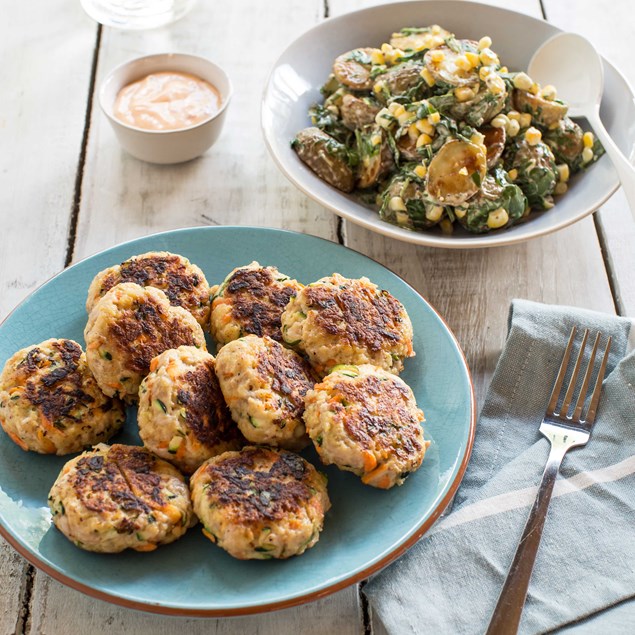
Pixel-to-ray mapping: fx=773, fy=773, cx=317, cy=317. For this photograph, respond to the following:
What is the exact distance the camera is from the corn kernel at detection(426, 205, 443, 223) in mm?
3111

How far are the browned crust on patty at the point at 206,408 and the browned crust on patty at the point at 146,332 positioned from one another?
156 mm

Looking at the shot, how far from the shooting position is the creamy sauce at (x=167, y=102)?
367 centimetres

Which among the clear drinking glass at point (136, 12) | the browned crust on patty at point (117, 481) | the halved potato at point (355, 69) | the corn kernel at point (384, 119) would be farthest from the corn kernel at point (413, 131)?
the clear drinking glass at point (136, 12)

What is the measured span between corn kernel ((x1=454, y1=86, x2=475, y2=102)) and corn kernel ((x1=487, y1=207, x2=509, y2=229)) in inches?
18.9

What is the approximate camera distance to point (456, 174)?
3.05 meters

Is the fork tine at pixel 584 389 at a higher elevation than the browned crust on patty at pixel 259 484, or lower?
lower

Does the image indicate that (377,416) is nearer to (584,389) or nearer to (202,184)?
(584,389)

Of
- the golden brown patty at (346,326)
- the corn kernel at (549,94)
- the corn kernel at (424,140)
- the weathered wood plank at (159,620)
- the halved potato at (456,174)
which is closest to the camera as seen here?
the weathered wood plank at (159,620)

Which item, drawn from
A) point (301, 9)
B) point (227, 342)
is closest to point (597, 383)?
point (227, 342)

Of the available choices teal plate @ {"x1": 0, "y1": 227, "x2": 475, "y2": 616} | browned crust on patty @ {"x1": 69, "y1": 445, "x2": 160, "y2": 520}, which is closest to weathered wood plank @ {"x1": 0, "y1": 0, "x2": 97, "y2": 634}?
teal plate @ {"x1": 0, "y1": 227, "x2": 475, "y2": 616}

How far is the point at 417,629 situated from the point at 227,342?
1.07 m

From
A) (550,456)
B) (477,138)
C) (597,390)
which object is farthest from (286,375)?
(477,138)

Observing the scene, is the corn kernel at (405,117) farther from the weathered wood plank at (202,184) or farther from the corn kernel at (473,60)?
the weathered wood plank at (202,184)

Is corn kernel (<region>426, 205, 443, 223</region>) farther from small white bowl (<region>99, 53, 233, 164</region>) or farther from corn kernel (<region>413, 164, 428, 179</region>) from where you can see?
small white bowl (<region>99, 53, 233, 164</region>)
